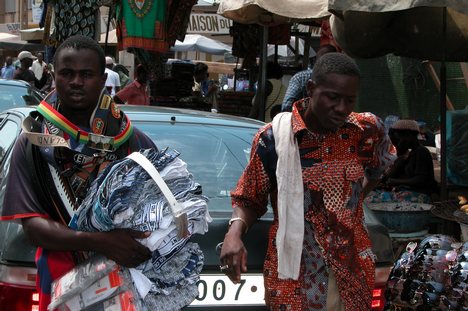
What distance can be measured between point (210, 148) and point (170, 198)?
1768 millimetres

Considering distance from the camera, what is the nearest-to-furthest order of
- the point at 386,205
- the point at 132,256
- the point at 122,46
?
the point at 132,256 < the point at 386,205 < the point at 122,46

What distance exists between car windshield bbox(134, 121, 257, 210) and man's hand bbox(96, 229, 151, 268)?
142cm

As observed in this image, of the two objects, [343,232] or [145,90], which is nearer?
[343,232]

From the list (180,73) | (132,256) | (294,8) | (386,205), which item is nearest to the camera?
(132,256)

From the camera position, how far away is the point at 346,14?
6.94 metres

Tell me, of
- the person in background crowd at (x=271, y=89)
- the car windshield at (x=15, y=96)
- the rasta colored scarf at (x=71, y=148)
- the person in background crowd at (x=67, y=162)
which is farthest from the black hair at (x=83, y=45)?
the person in background crowd at (x=271, y=89)

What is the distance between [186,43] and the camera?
20812mm

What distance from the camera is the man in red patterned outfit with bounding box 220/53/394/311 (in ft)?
9.87

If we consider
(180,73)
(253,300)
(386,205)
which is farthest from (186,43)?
(253,300)

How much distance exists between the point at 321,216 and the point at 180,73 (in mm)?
9245

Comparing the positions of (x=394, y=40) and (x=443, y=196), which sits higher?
(x=394, y=40)

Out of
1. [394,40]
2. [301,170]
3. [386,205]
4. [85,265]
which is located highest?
[394,40]

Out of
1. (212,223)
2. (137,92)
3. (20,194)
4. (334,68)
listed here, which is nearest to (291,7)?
(137,92)

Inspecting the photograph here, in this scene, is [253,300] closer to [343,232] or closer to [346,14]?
[343,232]
